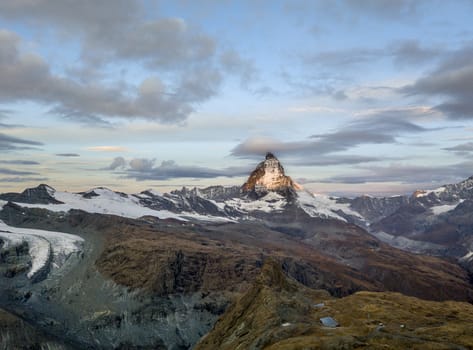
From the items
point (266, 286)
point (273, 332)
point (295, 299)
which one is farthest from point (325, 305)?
point (273, 332)

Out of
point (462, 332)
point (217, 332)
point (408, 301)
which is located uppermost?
point (462, 332)

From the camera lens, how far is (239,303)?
194 m

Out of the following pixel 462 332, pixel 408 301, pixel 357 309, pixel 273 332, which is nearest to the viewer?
pixel 462 332

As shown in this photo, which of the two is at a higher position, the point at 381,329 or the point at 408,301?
the point at 381,329

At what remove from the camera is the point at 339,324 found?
4963 inches

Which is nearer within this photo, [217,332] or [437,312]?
[437,312]

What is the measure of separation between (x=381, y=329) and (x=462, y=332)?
18.0m

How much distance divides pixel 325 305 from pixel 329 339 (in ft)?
251

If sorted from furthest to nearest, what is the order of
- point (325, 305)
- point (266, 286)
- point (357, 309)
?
point (266, 286) < point (325, 305) < point (357, 309)

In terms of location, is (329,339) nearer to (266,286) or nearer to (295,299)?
(295,299)

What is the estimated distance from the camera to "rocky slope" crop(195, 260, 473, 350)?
292ft

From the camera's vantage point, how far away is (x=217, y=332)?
181750 mm

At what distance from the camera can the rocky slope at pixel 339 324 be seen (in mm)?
89100

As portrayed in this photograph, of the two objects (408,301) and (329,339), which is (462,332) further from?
(408,301)
